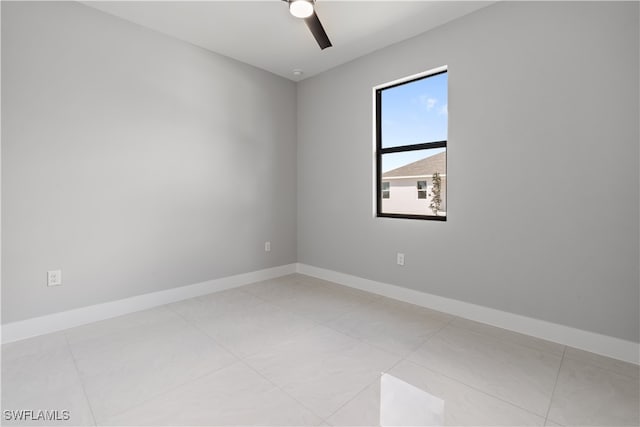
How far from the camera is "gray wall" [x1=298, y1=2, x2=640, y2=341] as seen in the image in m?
1.88

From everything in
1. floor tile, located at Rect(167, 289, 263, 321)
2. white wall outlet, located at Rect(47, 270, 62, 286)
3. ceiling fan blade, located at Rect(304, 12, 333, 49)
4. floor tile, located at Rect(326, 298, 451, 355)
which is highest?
ceiling fan blade, located at Rect(304, 12, 333, 49)

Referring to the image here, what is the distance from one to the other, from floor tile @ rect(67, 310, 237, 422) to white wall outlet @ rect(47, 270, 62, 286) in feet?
1.27

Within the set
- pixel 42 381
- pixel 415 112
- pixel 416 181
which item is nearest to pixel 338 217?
pixel 416 181

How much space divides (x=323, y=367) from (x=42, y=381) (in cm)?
155

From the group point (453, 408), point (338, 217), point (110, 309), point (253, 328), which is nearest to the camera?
point (453, 408)

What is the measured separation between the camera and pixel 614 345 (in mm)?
1899

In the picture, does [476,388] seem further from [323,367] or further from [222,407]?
[222,407]

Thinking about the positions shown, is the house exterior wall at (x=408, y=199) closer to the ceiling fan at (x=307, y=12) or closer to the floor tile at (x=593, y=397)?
Answer: the floor tile at (x=593, y=397)

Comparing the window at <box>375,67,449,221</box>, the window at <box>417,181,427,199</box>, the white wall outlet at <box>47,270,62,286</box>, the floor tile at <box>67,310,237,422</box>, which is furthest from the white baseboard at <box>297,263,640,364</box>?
the white wall outlet at <box>47,270,62,286</box>

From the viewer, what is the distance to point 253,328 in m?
2.32

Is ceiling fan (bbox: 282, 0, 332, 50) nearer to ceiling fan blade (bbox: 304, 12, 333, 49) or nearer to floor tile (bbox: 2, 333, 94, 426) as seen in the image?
ceiling fan blade (bbox: 304, 12, 333, 49)

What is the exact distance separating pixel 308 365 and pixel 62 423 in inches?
46.8

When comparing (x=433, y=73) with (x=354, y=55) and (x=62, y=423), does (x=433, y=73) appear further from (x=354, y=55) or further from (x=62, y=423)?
(x=62, y=423)

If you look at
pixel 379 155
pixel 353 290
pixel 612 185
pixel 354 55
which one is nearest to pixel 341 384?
pixel 353 290
